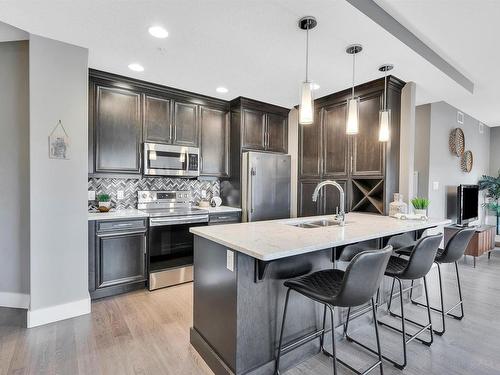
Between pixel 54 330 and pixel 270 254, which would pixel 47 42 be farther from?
pixel 270 254

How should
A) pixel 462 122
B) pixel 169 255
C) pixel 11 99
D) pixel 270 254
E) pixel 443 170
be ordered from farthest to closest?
1. pixel 462 122
2. pixel 443 170
3. pixel 169 255
4. pixel 11 99
5. pixel 270 254

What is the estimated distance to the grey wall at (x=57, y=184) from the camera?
2314 mm

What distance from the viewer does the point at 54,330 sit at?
225 centimetres

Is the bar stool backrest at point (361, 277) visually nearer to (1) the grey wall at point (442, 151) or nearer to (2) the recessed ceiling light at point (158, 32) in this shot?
(2) the recessed ceiling light at point (158, 32)

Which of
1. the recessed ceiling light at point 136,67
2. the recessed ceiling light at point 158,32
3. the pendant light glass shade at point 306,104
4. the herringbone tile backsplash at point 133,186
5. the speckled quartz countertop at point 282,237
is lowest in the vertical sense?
the speckled quartz countertop at point 282,237

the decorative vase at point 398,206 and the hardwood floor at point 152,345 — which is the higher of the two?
the decorative vase at point 398,206

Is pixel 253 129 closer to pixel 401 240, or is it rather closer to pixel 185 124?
pixel 185 124

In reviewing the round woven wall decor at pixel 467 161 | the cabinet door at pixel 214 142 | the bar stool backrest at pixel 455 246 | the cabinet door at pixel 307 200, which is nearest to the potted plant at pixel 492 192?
the round woven wall decor at pixel 467 161

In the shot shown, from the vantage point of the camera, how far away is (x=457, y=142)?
462 centimetres

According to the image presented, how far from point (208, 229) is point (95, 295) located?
169 cm

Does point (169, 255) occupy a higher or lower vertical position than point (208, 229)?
lower

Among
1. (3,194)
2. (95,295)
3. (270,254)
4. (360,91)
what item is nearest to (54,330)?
(95,295)

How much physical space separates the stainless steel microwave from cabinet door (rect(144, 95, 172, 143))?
118 mm

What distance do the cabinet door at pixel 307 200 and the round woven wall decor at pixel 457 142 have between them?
2.55 metres
